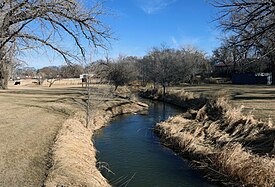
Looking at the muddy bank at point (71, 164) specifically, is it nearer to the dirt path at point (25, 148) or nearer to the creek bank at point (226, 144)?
the dirt path at point (25, 148)

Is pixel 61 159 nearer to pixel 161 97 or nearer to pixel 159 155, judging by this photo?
pixel 159 155

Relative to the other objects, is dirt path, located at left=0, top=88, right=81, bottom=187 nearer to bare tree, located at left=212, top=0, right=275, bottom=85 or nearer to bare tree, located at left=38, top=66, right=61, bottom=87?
bare tree, located at left=212, top=0, right=275, bottom=85

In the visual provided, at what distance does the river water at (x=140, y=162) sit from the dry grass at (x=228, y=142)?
80cm

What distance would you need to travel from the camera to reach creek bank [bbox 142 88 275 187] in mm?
10008

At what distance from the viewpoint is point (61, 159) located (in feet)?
32.4

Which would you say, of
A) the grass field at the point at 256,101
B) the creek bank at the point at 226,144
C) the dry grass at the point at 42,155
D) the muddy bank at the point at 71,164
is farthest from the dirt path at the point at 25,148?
the grass field at the point at 256,101

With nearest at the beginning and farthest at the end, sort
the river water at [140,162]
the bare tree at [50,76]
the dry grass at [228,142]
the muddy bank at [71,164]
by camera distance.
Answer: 1. the muddy bank at [71,164]
2. the dry grass at [228,142]
3. the river water at [140,162]
4. the bare tree at [50,76]

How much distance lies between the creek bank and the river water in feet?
2.20

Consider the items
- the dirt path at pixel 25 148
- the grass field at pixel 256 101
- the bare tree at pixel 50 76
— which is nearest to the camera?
the dirt path at pixel 25 148

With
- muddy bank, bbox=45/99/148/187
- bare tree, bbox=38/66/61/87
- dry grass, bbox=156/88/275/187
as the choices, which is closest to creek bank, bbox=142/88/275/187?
dry grass, bbox=156/88/275/187

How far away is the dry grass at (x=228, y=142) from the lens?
32.7ft

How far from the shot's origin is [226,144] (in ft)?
42.2

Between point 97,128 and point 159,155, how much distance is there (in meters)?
7.95

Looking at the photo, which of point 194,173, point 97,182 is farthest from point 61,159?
point 194,173
